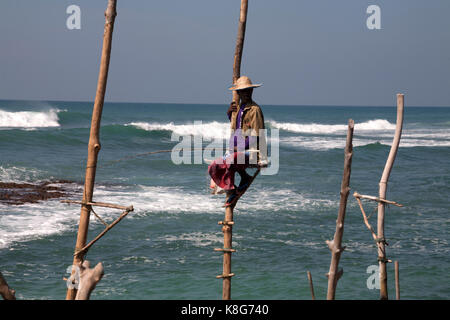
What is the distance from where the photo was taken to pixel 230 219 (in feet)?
18.7

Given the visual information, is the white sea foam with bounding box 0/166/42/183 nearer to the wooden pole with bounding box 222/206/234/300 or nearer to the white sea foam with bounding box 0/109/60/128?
the wooden pole with bounding box 222/206/234/300

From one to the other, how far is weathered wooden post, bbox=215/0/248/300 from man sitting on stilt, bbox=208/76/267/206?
21cm

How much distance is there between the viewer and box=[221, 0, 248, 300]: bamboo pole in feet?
18.7

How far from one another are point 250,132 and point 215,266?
528 centimetres

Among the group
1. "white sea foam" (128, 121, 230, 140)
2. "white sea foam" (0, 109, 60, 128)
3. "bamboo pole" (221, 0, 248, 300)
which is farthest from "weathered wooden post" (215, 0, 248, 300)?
"white sea foam" (0, 109, 60, 128)

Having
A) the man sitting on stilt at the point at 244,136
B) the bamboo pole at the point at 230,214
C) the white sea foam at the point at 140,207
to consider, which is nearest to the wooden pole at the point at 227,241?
the bamboo pole at the point at 230,214

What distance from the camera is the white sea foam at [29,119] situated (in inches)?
1706

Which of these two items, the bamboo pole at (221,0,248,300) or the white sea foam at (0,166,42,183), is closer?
the bamboo pole at (221,0,248,300)

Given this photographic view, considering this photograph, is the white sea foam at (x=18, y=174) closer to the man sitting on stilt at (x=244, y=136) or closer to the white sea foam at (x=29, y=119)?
the man sitting on stilt at (x=244, y=136)

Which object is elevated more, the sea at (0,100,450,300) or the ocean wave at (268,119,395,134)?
the ocean wave at (268,119,395,134)

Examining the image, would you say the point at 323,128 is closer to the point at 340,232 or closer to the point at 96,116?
the point at 340,232

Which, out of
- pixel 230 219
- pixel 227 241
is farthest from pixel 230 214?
pixel 227 241
